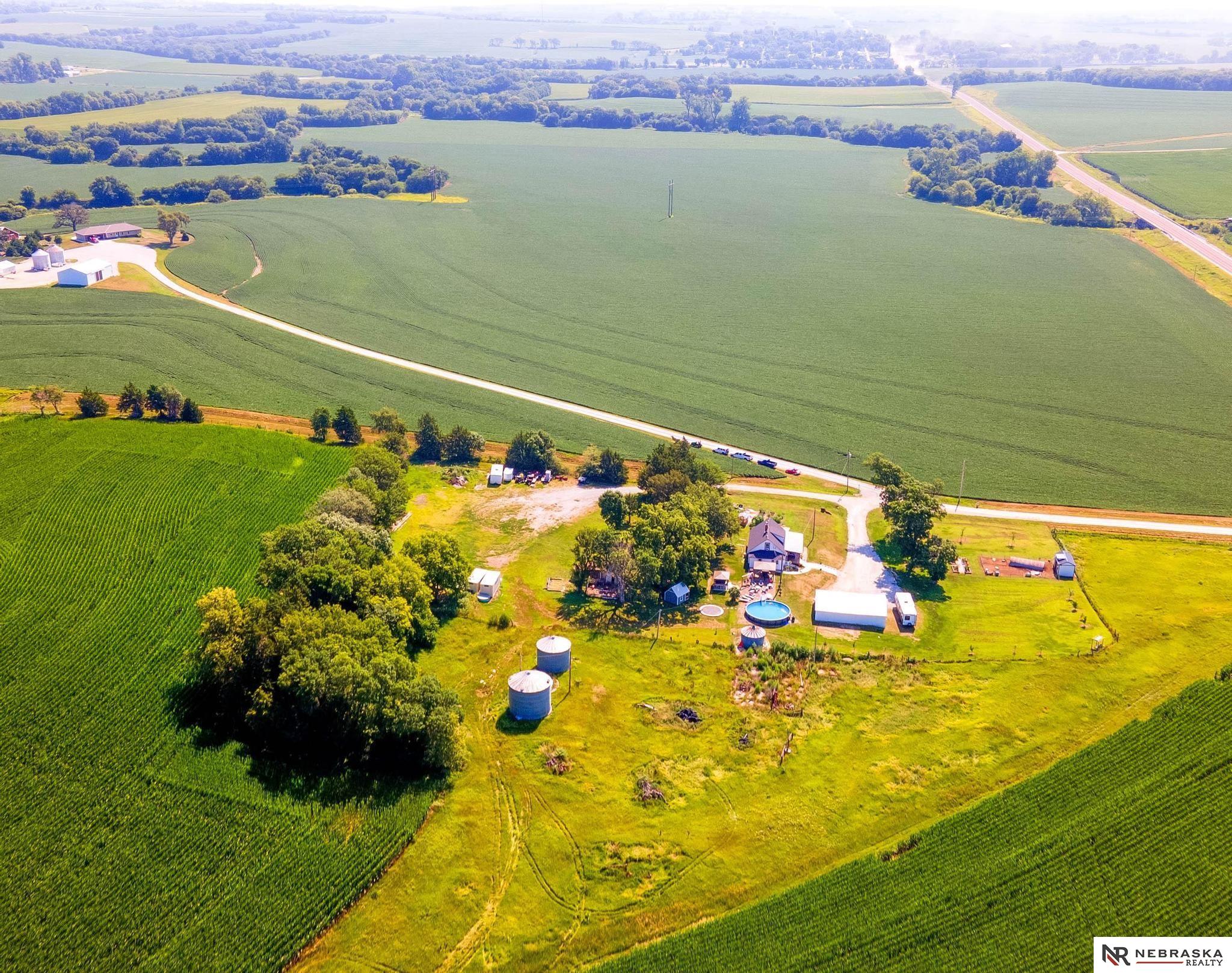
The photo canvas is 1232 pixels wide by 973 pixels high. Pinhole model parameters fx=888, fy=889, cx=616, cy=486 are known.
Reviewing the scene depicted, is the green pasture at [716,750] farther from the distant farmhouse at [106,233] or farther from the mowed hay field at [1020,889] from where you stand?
the distant farmhouse at [106,233]

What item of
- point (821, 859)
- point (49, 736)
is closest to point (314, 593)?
point (49, 736)

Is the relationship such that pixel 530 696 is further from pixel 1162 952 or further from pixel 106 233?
pixel 106 233

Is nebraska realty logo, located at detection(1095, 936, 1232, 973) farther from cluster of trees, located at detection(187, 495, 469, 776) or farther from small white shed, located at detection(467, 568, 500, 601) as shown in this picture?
small white shed, located at detection(467, 568, 500, 601)

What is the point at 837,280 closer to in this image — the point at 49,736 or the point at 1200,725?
the point at 1200,725

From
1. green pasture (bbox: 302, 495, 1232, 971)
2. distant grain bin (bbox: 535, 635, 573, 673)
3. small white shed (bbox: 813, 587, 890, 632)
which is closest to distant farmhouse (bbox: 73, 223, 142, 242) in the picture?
green pasture (bbox: 302, 495, 1232, 971)

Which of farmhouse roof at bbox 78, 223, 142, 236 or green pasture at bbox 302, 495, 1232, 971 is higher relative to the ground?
farmhouse roof at bbox 78, 223, 142, 236

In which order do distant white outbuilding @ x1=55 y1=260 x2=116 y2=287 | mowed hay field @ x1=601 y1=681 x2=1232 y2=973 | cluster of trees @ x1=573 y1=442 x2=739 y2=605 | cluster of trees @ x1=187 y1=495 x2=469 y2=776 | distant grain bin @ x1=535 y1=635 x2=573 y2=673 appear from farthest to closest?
distant white outbuilding @ x1=55 y1=260 x2=116 y2=287, cluster of trees @ x1=573 y1=442 x2=739 y2=605, distant grain bin @ x1=535 y1=635 x2=573 y2=673, cluster of trees @ x1=187 y1=495 x2=469 y2=776, mowed hay field @ x1=601 y1=681 x2=1232 y2=973
